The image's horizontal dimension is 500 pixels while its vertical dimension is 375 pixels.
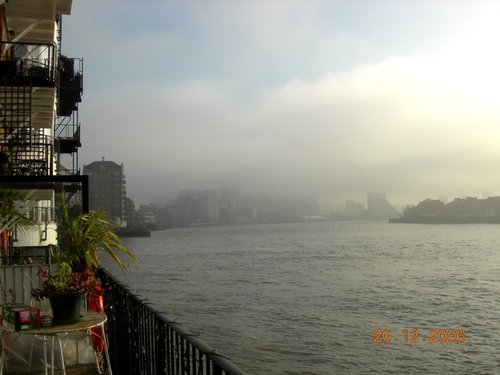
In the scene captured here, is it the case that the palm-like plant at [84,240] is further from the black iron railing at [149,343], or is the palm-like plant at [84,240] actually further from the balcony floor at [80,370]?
the balcony floor at [80,370]

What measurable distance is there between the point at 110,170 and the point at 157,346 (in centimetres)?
19692

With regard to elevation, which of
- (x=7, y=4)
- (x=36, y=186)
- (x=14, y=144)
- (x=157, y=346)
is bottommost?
(x=157, y=346)

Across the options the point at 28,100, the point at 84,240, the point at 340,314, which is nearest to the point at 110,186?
the point at 340,314

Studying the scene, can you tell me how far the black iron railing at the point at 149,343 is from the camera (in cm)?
323

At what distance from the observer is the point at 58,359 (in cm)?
633

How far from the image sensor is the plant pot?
5.01m

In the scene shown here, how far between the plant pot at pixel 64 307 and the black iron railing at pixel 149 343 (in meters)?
0.57

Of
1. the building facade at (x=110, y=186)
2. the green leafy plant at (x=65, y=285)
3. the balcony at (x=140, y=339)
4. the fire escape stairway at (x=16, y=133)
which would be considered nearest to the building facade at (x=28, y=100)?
the fire escape stairway at (x=16, y=133)

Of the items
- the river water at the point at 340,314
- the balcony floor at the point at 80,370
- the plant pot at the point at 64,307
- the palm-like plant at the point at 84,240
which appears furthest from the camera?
the river water at the point at 340,314

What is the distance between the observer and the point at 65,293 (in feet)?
16.5

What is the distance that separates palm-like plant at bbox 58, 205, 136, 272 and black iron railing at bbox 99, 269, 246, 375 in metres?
0.42

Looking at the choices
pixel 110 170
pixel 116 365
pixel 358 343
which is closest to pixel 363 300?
pixel 358 343

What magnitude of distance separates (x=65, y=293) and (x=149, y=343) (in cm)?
88

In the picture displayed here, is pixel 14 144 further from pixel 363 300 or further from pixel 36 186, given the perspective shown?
pixel 363 300
